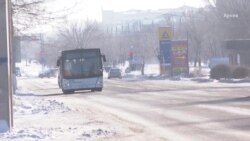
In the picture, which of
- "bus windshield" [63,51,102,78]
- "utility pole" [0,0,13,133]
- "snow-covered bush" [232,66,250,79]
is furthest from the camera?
"snow-covered bush" [232,66,250,79]

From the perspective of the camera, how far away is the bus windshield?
144 feet

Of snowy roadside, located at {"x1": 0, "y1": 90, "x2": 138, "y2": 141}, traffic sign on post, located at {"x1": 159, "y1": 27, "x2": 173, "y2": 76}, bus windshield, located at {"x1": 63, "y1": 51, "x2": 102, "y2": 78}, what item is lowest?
snowy roadside, located at {"x1": 0, "y1": 90, "x2": 138, "y2": 141}

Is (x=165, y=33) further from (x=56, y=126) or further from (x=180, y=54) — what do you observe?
(x=56, y=126)

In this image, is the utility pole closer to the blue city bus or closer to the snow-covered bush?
the blue city bus

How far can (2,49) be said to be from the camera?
1591 cm

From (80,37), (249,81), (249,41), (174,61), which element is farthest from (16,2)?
(80,37)

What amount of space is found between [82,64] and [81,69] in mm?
339

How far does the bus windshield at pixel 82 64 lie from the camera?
43750mm

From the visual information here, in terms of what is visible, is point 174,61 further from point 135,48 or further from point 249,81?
point 135,48

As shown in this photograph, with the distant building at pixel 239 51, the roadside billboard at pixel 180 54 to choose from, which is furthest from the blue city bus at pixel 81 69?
the roadside billboard at pixel 180 54

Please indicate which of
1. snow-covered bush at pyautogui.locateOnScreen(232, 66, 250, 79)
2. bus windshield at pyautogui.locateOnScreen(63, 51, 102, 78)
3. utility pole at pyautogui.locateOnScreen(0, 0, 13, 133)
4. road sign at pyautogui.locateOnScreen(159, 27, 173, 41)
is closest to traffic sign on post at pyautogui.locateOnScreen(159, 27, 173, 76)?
road sign at pyautogui.locateOnScreen(159, 27, 173, 41)

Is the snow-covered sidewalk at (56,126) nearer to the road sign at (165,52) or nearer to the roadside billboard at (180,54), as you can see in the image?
the roadside billboard at (180,54)

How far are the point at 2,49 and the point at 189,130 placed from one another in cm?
501

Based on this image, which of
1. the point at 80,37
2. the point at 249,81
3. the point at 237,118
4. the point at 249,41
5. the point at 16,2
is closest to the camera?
the point at 237,118
